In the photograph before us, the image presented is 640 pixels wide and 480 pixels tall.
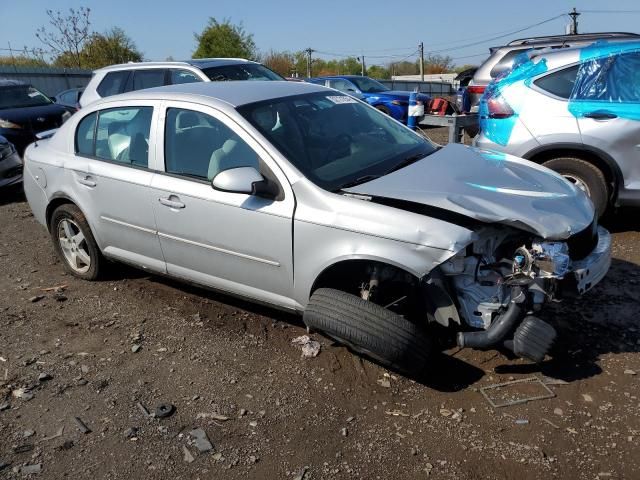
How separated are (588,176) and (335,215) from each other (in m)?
3.22

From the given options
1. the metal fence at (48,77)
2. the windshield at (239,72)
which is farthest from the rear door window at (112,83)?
the metal fence at (48,77)

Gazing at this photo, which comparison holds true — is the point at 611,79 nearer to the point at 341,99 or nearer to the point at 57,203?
the point at 341,99

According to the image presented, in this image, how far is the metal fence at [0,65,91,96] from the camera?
69.9 ft

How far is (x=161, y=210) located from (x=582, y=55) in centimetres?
410

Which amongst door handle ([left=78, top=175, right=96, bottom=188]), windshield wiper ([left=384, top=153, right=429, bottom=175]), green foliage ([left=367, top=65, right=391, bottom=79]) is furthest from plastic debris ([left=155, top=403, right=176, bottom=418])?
green foliage ([left=367, top=65, right=391, bottom=79])

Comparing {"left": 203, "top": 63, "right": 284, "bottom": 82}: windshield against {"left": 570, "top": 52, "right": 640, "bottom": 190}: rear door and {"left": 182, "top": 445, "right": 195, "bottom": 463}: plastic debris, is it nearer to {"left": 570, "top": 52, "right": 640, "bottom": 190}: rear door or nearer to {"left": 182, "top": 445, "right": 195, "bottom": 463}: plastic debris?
{"left": 570, "top": 52, "right": 640, "bottom": 190}: rear door

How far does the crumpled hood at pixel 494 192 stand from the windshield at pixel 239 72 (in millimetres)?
4922

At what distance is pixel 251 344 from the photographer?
3.79 m

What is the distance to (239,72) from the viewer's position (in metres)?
8.38

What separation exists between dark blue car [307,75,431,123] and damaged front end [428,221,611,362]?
10.6 meters

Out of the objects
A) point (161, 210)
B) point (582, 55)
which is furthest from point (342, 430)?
point (582, 55)

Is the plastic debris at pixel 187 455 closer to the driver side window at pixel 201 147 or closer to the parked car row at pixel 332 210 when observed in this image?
the parked car row at pixel 332 210

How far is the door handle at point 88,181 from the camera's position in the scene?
14.4 feet

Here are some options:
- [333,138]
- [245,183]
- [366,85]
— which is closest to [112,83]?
[333,138]
